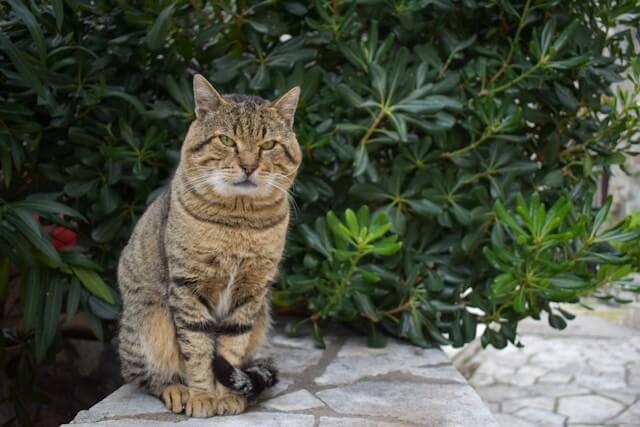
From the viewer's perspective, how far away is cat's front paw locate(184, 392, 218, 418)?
93.4 inches

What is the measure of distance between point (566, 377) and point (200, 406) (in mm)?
3059

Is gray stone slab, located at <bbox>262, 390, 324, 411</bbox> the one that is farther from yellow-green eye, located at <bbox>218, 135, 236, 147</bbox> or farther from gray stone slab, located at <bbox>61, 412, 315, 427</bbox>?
yellow-green eye, located at <bbox>218, 135, 236, 147</bbox>

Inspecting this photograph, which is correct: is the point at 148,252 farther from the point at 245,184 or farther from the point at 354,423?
the point at 354,423

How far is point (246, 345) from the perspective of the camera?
8.23 ft

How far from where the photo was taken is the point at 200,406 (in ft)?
7.79

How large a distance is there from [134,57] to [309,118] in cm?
87

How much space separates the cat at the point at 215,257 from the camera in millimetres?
2324

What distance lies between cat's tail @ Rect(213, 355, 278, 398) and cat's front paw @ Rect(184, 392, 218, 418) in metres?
0.08

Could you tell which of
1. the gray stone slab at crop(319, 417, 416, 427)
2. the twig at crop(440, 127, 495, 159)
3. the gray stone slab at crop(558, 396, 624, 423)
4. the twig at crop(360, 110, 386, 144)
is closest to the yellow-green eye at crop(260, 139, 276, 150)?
the twig at crop(360, 110, 386, 144)

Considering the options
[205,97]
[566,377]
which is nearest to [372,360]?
[205,97]

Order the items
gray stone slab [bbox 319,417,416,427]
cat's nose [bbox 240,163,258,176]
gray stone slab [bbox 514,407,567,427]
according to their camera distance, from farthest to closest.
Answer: gray stone slab [bbox 514,407,567,427] → gray stone slab [bbox 319,417,416,427] → cat's nose [bbox 240,163,258,176]

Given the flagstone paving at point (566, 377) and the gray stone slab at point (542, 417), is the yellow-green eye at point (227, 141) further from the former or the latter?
the gray stone slab at point (542, 417)

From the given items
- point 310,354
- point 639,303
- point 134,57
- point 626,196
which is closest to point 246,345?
point 310,354

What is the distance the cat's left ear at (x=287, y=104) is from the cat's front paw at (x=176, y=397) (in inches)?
40.8
